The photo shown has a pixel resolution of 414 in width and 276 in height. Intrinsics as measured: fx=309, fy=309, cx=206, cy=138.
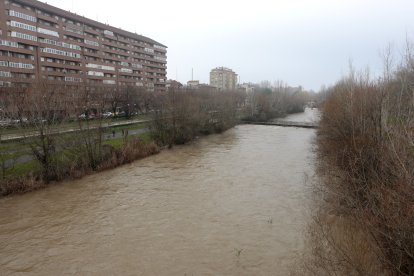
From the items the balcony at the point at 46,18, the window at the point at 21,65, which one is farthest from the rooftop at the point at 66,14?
the window at the point at 21,65

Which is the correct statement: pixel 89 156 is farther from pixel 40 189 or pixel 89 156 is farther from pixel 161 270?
pixel 161 270

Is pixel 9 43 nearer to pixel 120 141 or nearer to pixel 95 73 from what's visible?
pixel 95 73

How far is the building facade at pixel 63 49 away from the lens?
48.1 meters

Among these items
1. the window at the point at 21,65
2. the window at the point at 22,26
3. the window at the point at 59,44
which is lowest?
the window at the point at 21,65

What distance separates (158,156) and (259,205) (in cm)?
1464

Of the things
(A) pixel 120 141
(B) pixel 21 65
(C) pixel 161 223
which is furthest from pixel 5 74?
(C) pixel 161 223

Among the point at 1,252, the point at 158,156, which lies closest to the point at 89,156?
the point at 158,156

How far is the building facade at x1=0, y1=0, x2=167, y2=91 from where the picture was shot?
158 ft

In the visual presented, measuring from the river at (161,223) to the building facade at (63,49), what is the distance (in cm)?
A: 2515

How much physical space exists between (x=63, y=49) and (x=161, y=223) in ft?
185

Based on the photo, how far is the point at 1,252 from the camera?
441 inches

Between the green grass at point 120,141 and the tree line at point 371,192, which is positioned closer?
the tree line at point 371,192

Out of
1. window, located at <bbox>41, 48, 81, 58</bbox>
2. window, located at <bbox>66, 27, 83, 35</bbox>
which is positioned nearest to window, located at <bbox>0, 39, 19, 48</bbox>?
window, located at <bbox>41, 48, 81, 58</bbox>

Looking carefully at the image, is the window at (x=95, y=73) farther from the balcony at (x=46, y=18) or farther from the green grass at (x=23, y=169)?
the green grass at (x=23, y=169)
